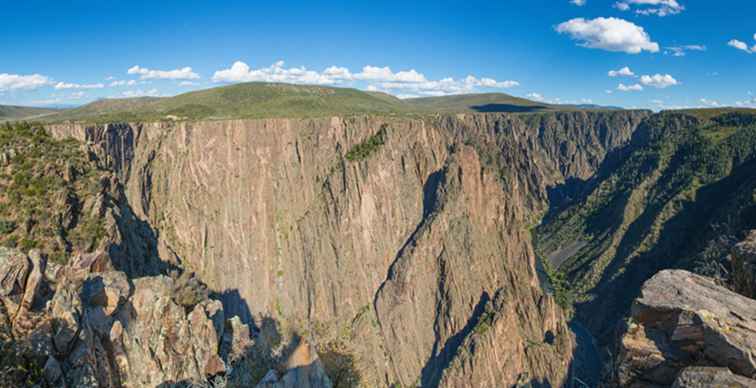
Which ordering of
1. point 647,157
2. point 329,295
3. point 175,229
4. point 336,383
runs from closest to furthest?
point 336,383 < point 175,229 < point 329,295 < point 647,157

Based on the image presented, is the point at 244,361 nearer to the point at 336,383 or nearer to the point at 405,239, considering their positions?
the point at 336,383

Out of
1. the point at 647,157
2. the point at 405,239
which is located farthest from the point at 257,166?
the point at 647,157

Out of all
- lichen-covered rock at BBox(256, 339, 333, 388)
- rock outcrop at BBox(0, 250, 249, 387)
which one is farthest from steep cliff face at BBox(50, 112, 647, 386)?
lichen-covered rock at BBox(256, 339, 333, 388)

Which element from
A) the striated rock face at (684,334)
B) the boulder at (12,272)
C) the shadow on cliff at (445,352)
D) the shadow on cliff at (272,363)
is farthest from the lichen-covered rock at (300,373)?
the shadow on cliff at (445,352)

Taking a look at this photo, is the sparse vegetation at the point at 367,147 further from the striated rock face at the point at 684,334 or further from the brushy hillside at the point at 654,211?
the striated rock face at the point at 684,334

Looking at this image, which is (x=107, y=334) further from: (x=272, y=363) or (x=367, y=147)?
(x=367, y=147)

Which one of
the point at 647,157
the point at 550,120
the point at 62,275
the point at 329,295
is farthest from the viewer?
the point at 550,120

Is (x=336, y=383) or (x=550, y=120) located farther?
(x=550, y=120)
